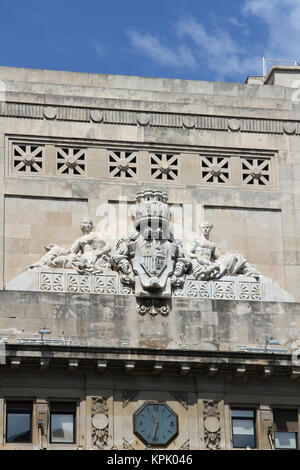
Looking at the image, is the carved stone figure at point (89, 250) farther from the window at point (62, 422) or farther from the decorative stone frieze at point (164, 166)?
the window at point (62, 422)

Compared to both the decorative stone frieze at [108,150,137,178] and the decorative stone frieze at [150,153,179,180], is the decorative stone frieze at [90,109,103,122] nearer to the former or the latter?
the decorative stone frieze at [108,150,137,178]

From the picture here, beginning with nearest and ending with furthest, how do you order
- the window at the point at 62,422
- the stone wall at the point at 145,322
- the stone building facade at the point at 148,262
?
the window at the point at 62,422
the stone building facade at the point at 148,262
the stone wall at the point at 145,322

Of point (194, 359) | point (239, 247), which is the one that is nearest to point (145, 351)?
point (194, 359)

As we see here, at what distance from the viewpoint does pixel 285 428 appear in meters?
38.4

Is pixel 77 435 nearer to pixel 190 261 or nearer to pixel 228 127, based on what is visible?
pixel 190 261

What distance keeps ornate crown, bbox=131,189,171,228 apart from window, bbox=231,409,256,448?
16.3ft

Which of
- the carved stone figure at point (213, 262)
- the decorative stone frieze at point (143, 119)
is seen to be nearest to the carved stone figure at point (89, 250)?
the carved stone figure at point (213, 262)

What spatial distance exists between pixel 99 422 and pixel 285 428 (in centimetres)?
446

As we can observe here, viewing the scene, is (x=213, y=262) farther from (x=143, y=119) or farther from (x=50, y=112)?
(x=50, y=112)

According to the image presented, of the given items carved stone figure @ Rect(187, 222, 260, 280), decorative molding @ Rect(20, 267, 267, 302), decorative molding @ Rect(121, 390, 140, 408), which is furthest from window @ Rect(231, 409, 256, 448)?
carved stone figure @ Rect(187, 222, 260, 280)

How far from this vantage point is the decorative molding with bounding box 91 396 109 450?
122ft

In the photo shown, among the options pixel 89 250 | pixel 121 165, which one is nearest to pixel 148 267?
pixel 89 250

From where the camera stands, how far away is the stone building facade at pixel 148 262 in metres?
37.6

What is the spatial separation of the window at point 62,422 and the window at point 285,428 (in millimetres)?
4766
